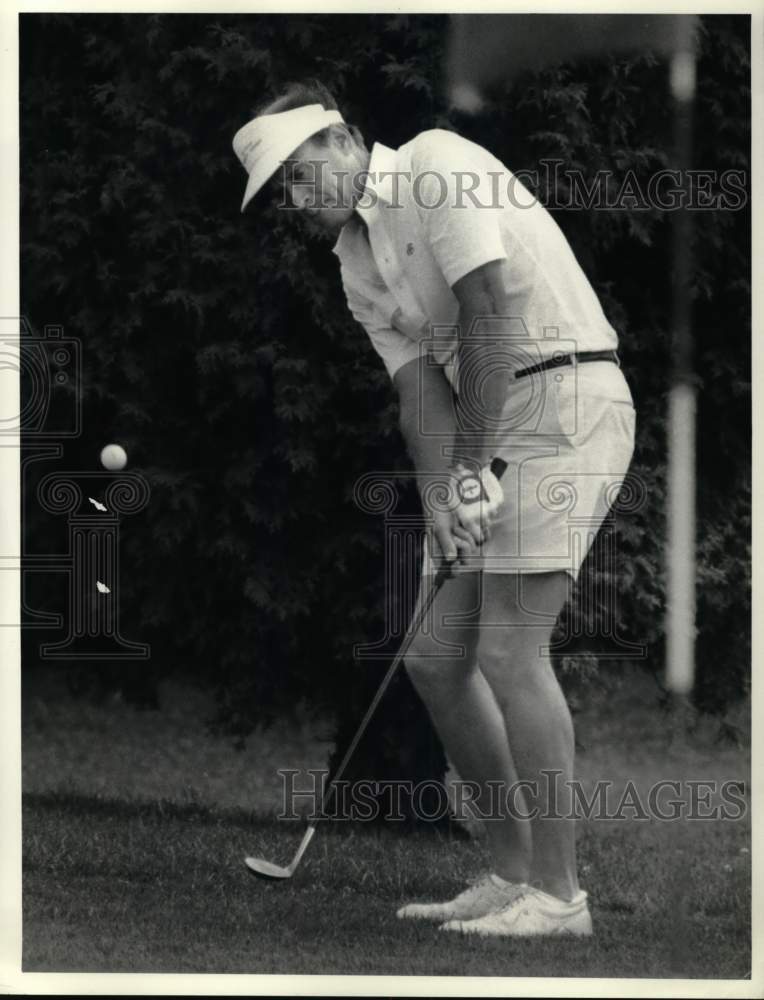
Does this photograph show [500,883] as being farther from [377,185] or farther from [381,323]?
[377,185]

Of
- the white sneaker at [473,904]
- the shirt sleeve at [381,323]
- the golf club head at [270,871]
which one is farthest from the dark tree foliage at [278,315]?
the white sneaker at [473,904]

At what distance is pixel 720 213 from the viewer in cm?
504

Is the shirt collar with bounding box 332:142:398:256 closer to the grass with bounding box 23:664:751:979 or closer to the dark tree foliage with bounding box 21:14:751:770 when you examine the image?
the dark tree foliage with bounding box 21:14:751:770

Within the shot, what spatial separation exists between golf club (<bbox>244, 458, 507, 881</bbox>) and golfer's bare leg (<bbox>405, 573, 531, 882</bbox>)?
2 cm

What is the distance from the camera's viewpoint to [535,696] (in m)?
5.02

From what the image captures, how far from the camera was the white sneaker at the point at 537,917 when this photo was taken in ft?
16.5

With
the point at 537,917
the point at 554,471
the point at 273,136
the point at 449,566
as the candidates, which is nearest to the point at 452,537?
the point at 449,566

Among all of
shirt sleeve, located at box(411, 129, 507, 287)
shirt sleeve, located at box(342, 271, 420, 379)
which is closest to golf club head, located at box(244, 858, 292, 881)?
→ shirt sleeve, located at box(342, 271, 420, 379)

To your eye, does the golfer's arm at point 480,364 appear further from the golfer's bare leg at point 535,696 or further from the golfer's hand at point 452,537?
the golfer's bare leg at point 535,696

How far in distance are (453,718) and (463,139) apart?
5.01ft

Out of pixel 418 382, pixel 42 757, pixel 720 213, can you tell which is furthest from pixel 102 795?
pixel 720 213

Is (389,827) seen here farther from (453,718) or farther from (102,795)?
(102,795)

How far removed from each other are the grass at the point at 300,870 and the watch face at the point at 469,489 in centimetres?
65

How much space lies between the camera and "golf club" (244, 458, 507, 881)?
5.03 meters
